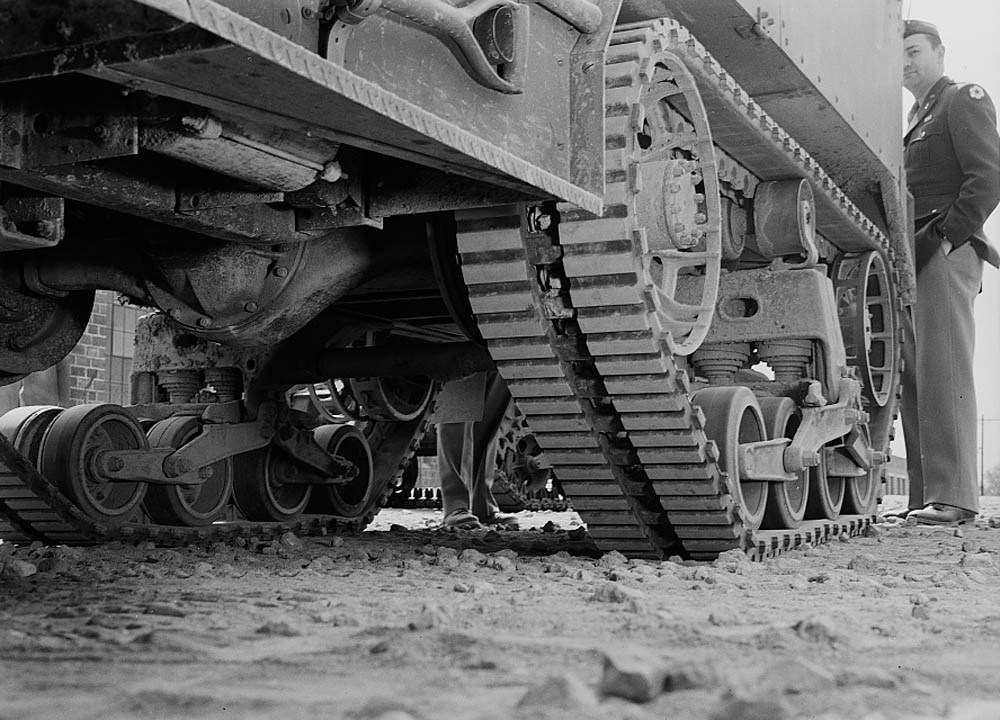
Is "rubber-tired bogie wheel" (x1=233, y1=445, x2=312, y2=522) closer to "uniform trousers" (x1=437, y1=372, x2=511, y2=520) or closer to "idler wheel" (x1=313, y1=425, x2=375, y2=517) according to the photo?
"idler wheel" (x1=313, y1=425, x2=375, y2=517)

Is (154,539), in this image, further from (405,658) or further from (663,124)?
(405,658)

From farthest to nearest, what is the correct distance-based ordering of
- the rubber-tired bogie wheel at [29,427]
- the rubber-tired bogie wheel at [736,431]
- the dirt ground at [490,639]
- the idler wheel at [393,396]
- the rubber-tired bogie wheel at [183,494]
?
the idler wheel at [393,396] < the rubber-tired bogie wheel at [183,494] < the rubber-tired bogie wheel at [29,427] < the rubber-tired bogie wheel at [736,431] < the dirt ground at [490,639]

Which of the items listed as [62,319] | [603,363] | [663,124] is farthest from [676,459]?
[62,319]

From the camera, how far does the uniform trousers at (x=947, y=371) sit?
21.6 feet

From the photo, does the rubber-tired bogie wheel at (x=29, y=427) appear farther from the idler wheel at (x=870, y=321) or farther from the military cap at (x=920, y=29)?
the military cap at (x=920, y=29)

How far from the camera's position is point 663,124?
3.87 meters

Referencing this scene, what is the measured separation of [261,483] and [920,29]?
15.0 feet

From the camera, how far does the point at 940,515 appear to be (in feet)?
21.3

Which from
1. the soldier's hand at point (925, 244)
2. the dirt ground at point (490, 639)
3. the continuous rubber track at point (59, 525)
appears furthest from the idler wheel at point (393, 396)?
the soldier's hand at point (925, 244)

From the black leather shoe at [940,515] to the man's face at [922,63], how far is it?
2.33 meters

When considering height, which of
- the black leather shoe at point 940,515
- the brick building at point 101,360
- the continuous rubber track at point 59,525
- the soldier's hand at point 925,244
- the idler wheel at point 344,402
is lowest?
the black leather shoe at point 940,515

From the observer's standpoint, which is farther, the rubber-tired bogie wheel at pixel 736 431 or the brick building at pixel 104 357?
the brick building at pixel 104 357

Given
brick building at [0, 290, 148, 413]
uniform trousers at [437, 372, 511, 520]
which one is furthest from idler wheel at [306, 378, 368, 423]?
brick building at [0, 290, 148, 413]

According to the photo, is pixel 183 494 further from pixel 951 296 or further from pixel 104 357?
pixel 104 357
